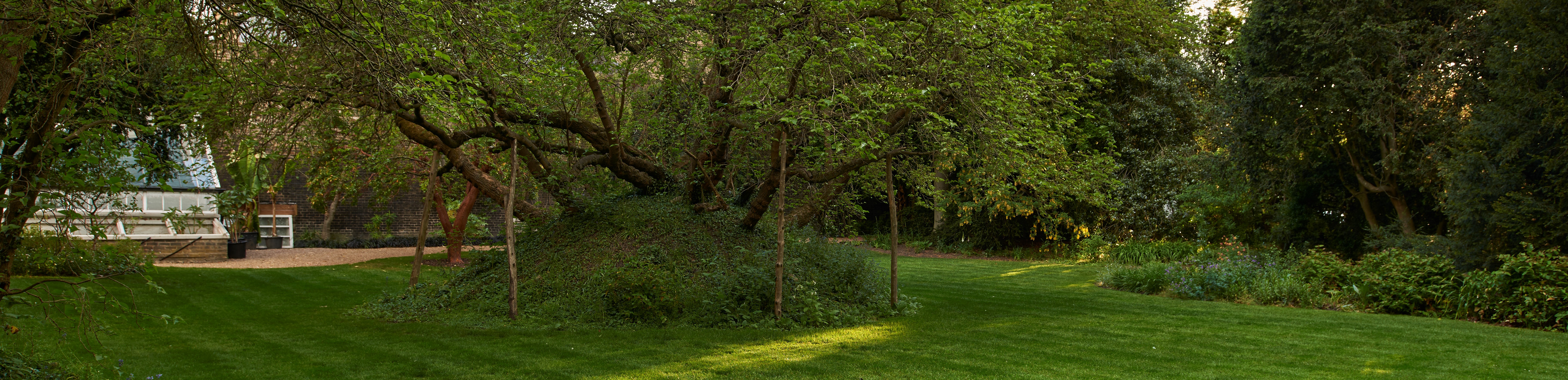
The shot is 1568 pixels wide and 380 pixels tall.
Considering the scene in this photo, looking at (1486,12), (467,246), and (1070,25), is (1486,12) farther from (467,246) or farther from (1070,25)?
(467,246)

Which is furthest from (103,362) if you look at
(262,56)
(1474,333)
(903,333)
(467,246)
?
(467,246)

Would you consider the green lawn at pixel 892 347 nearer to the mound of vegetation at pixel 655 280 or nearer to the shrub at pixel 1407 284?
the mound of vegetation at pixel 655 280

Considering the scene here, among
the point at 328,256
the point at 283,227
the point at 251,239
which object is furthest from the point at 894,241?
the point at 283,227

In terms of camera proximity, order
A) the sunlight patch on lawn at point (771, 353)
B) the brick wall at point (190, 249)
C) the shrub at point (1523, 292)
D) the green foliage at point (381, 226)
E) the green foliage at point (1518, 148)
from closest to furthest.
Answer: the sunlight patch on lawn at point (771, 353)
the shrub at point (1523, 292)
the green foliage at point (1518, 148)
the brick wall at point (190, 249)
the green foliage at point (381, 226)

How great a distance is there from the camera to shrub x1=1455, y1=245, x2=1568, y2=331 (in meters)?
8.30

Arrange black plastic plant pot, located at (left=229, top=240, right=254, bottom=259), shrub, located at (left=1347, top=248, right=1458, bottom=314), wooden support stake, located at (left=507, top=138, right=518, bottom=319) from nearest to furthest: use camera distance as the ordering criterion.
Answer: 1. wooden support stake, located at (left=507, top=138, right=518, bottom=319)
2. shrub, located at (left=1347, top=248, right=1458, bottom=314)
3. black plastic plant pot, located at (left=229, top=240, right=254, bottom=259)

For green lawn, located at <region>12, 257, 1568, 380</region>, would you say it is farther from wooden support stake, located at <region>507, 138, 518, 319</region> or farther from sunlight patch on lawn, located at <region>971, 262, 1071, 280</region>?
sunlight patch on lawn, located at <region>971, 262, 1071, 280</region>

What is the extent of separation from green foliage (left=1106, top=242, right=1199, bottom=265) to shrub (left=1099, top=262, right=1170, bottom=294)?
11.0 ft

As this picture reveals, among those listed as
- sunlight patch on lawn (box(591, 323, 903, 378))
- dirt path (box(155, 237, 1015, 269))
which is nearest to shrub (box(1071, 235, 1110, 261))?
dirt path (box(155, 237, 1015, 269))

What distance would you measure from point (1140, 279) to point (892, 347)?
6.83 m

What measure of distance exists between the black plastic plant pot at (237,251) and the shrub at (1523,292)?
1940cm

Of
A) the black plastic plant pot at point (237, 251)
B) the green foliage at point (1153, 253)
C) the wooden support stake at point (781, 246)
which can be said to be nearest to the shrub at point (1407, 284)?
the green foliage at point (1153, 253)

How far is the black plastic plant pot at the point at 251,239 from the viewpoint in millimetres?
18875

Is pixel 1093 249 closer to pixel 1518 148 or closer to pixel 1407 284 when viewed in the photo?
pixel 1407 284
